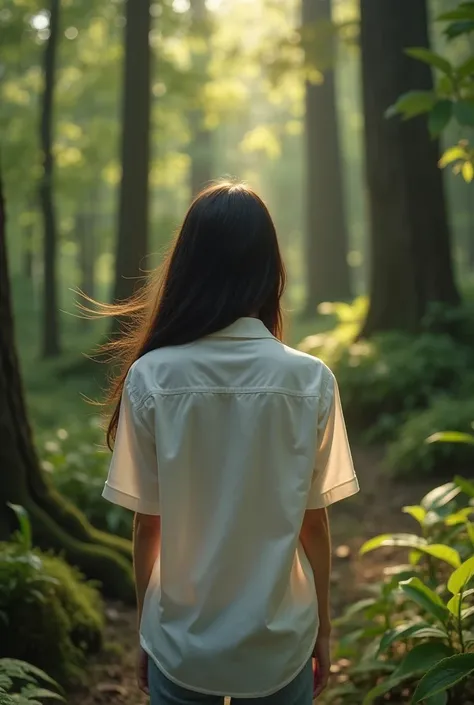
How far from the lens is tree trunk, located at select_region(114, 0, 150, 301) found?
13.1 m

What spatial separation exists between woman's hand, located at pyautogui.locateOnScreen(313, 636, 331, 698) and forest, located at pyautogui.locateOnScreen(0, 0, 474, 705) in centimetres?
41

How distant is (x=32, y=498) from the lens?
4500 mm

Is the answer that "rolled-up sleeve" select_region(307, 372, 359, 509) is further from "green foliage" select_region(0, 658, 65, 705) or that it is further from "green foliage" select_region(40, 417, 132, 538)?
"green foliage" select_region(40, 417, 132, 538)

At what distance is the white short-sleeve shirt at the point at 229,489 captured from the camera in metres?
2.06

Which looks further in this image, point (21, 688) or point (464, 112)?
point (464, 112)

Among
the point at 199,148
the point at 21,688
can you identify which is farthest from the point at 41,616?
the point at 199,148

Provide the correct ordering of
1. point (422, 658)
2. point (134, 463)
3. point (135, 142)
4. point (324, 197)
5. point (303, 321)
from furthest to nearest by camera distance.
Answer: point (324, 197), point (303, 321), point (135, 142), point (422, 658), point (134, 463)

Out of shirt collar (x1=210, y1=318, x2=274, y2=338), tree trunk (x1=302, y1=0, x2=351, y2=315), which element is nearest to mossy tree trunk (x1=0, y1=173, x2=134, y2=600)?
shirt collar (x1=210, y1=318, x2=274, y2=338)

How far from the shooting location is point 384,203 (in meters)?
9.95

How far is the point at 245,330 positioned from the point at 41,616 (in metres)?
2.08

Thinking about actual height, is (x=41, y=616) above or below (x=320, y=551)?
below

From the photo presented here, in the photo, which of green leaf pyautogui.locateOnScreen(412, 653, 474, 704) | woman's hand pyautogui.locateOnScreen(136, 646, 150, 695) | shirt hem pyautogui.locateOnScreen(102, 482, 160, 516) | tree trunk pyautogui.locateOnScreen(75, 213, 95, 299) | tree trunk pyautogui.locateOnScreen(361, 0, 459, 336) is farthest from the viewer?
tree trunk pyautogui.locateOnScreen(75, 213, 95, 299)

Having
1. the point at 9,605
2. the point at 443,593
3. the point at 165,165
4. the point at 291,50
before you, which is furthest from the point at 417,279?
the point at 165,165

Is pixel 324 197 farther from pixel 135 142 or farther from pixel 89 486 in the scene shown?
pixel 89 486
